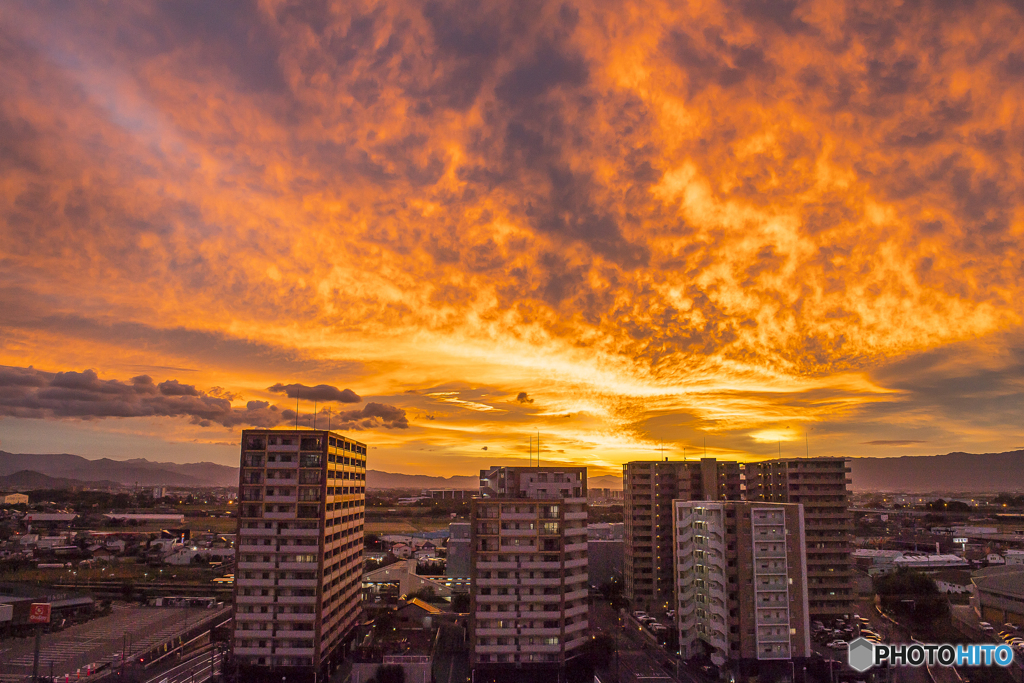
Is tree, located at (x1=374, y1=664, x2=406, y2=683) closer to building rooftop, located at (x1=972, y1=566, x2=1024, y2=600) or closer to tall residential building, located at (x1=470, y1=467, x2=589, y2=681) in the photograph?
tall residential building, located at (x1=470, y1=467, x2=589, y2=681)

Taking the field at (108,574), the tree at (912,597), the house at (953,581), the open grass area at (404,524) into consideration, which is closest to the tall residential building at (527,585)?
the tree at (912,597)

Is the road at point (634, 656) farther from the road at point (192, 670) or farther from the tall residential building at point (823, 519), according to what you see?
the road at point (192, 670)

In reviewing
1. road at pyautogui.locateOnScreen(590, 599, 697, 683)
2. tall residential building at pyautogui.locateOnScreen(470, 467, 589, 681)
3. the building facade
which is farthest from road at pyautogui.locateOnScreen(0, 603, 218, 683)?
road at pyautogui.locateOnScreen(590, 599, 697, 683)

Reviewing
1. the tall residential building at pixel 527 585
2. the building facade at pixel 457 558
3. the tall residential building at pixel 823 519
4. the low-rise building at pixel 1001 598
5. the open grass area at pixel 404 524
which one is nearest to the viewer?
the tall residential building at pixel 527 585

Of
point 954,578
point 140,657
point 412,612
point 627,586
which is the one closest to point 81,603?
point 140,657

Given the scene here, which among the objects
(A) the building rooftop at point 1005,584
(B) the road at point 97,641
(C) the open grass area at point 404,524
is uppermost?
(A) the building rooftop at point 1005,584

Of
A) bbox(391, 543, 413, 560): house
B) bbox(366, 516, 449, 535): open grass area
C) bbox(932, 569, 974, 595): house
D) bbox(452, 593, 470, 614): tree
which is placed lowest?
bbox(366, 516, 449, 535): open grass area
